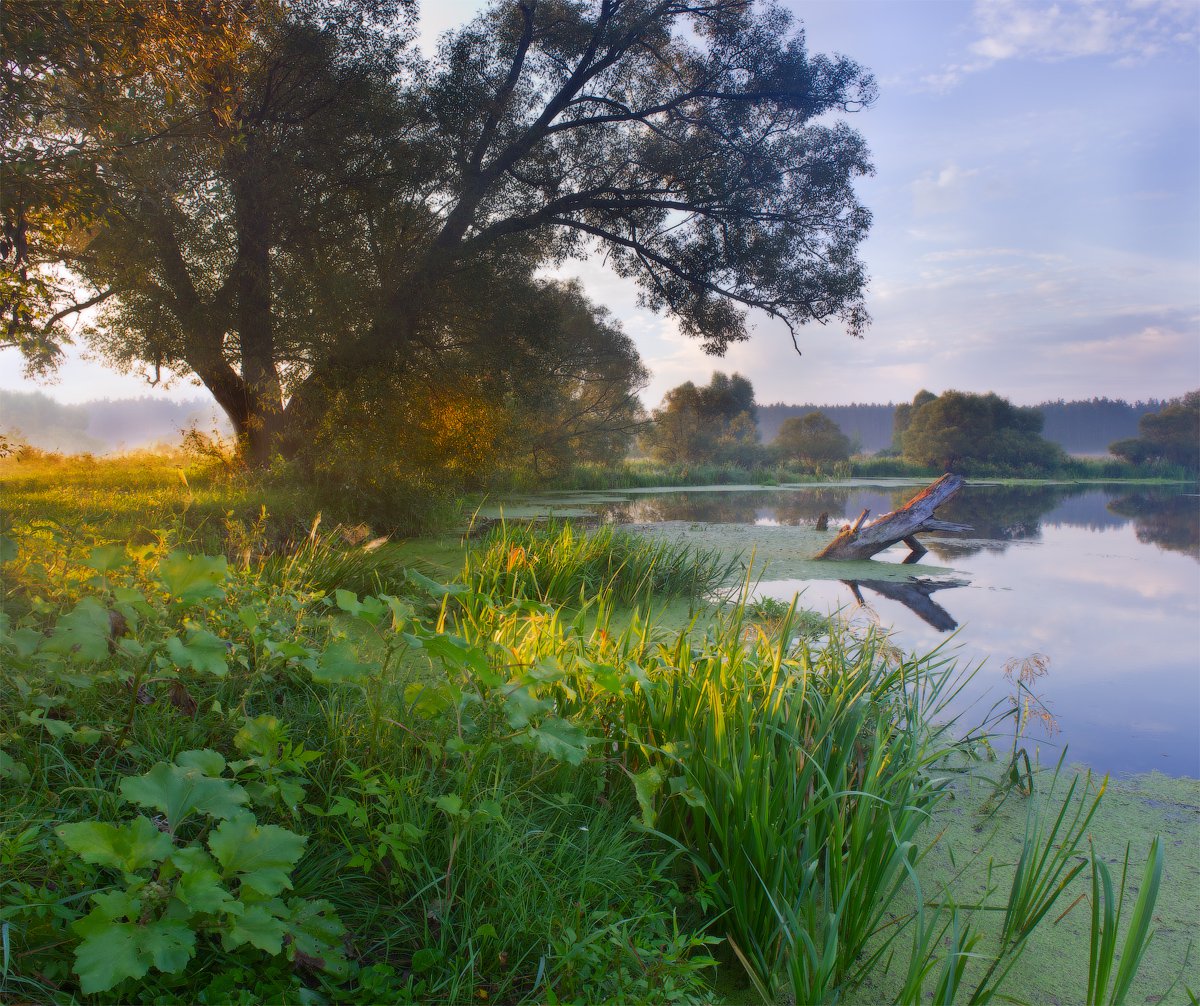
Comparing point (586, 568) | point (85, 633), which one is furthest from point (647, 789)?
point (586, 568)

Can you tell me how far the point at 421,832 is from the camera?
55.4 inches

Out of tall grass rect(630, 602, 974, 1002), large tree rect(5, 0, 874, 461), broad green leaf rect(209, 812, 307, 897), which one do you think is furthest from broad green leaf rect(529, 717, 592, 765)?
large tree rect(5, 0, 874, 461)

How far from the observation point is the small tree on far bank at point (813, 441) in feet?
92.1

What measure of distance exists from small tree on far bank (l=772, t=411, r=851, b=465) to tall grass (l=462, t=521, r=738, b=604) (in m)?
23.2

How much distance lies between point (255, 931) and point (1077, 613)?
264 inches

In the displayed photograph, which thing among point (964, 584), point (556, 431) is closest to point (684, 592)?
point (964, 584)

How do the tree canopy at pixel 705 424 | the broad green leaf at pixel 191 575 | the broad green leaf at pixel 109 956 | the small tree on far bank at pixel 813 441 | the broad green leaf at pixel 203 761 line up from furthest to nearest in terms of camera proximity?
1. the small tree on far bank at pixel 813 441
2. the tree canopy at pixel 705 424
3. the broad green leaf at pixel 191 575
4. the broad green leaf at pixel 203 761
5. the broad green leaf at pixel 109 956

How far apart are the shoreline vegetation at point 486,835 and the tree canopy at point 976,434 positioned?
27.2 m

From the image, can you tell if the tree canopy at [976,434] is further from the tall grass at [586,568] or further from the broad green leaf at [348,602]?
the broad green leaf at [348,602]

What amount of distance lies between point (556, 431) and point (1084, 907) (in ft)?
50.5

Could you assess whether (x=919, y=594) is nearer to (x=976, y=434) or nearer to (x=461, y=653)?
(x=461, y=653)

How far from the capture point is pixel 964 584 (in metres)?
7.01

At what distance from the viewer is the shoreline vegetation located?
3.90 feet

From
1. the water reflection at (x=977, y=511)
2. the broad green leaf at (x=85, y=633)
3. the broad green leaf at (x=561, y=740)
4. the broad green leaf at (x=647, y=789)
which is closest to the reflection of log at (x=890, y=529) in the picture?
the water reflection at (x=977, y=511)
